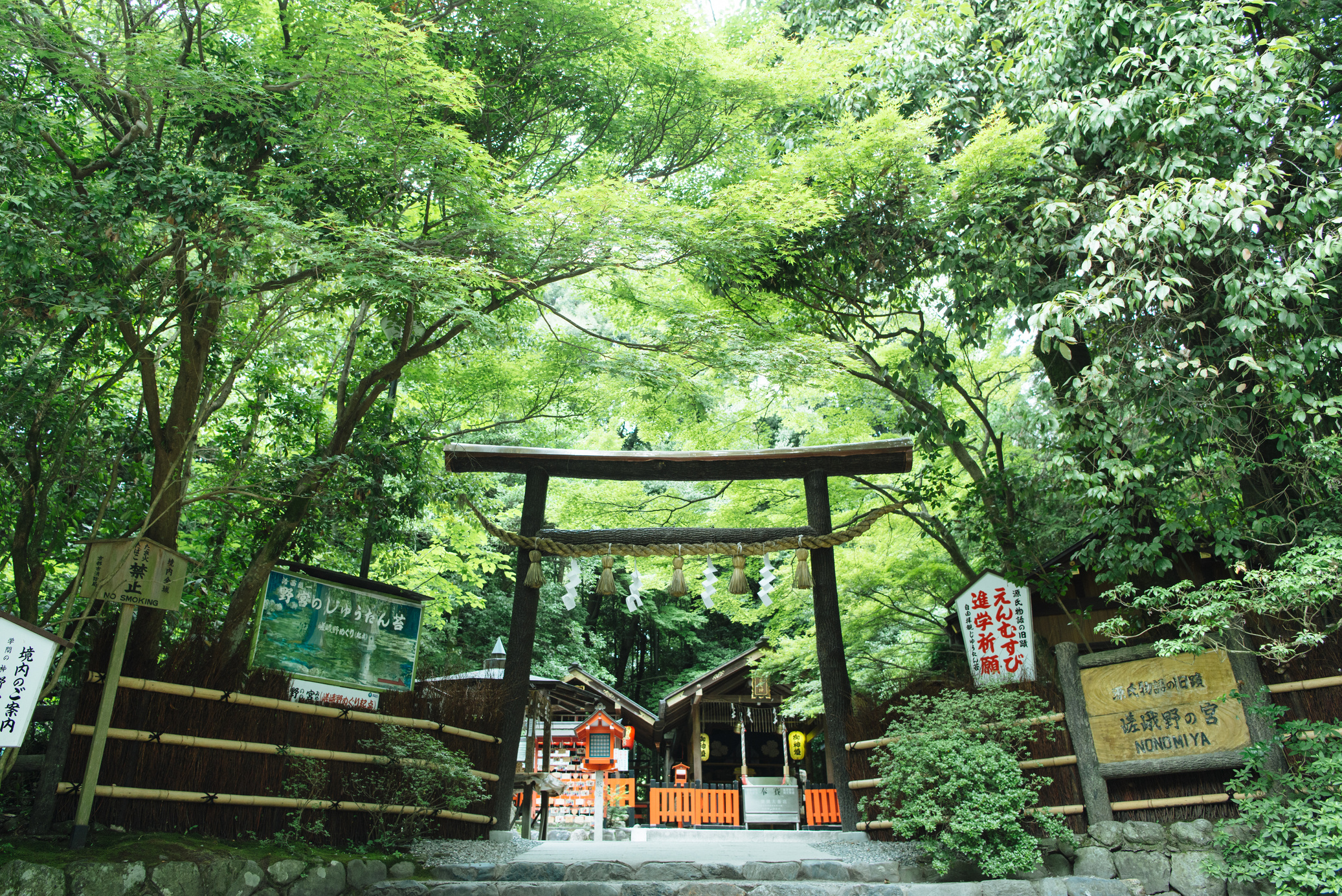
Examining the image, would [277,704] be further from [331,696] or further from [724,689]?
[724,689]

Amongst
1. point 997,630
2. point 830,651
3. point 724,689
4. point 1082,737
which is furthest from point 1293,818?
point 724,689

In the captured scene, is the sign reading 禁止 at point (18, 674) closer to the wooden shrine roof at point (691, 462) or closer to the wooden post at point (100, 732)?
the wooden post at point (100, 732)

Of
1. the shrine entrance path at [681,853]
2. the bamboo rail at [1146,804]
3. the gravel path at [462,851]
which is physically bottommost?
the shrine entrance path at [681,853]

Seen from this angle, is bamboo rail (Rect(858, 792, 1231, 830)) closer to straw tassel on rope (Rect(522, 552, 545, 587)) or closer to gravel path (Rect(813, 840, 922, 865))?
gravel path (Rect(813, 840, 922, 865))

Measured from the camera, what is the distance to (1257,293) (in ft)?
→ 19.1

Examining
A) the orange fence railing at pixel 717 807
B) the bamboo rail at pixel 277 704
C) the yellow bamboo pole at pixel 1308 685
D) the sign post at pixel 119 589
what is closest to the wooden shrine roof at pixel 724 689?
the orange fence railing at pixel 717 807

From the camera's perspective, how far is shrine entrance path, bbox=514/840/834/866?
6.71m

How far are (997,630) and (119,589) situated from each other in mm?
7458

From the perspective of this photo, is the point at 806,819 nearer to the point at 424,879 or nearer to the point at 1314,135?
the point at 424,879

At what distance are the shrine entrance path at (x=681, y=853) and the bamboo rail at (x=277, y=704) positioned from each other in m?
1.34

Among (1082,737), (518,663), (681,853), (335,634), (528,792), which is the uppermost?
(335,634)

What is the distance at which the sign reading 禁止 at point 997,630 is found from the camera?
24.9ft

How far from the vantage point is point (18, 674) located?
4.39m

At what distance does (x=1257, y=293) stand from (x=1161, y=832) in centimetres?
423
